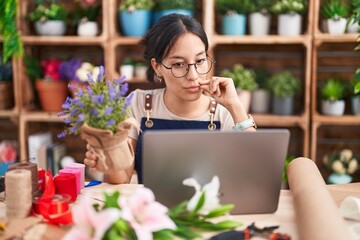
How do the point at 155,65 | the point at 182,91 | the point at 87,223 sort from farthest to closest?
the point at 155,65, the point at 182,91, the point at 87,223

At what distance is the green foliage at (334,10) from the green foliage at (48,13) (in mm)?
1757

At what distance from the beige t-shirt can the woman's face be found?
0.60ft

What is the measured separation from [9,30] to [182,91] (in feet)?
5.55

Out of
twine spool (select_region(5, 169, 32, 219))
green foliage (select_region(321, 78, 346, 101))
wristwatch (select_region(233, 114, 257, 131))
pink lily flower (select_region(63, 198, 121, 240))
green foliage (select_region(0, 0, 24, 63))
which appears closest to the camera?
pink lily flower (select_region(63, 198, 121, 240))

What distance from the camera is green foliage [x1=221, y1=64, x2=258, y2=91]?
10.4 feet

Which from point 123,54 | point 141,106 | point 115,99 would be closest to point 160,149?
point 115,99

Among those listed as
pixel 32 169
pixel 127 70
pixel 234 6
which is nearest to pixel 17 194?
pixel 32 169

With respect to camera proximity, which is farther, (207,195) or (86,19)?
(86,19)

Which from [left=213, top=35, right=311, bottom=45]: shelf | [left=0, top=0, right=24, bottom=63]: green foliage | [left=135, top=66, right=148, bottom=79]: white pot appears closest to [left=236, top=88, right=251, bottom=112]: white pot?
[left=213, top=35, right=311, bottom=45]: shelf

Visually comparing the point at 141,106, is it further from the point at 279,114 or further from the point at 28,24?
the point at 28,24

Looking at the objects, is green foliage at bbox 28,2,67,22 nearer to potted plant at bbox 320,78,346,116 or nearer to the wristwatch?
potted plant at bbox 320,78,346,116

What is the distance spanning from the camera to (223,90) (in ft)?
6.35

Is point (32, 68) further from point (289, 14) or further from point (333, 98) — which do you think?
point (333, 98)

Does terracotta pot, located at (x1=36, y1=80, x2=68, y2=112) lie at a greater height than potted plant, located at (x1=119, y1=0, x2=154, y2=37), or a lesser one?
lesser
